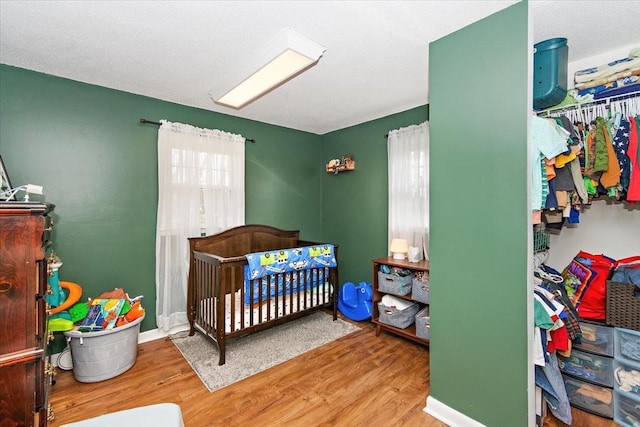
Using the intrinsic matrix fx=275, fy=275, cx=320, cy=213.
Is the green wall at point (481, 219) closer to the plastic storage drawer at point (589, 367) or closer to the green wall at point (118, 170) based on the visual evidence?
the plastic storage drawer at point (589, 367)

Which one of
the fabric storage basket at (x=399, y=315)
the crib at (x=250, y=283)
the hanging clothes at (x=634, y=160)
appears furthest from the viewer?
the fabric storage basket at (x=399, y=315)

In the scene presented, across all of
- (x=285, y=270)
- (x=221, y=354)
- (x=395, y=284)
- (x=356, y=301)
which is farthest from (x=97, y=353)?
(x=395, y=284)

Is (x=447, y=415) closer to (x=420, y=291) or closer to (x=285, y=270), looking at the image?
(x=420, y=291)

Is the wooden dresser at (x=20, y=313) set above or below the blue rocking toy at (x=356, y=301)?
above

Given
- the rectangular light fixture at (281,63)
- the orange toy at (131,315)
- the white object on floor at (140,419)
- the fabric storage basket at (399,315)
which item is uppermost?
the rectangular light fixture at (281,63)

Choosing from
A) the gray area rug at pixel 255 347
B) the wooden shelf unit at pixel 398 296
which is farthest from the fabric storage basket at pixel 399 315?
the gray area rug at pixel 255 347

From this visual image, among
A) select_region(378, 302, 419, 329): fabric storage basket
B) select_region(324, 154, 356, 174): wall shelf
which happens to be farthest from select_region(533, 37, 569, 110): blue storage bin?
select_region(324, 154, 356, 174): wall shelf

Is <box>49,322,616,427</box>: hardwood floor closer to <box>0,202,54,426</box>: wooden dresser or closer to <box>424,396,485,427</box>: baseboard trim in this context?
<box>424,396,485,427</box>: baseboard trim

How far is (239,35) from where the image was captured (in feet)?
5.72

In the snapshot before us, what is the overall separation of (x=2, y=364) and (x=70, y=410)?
118cm

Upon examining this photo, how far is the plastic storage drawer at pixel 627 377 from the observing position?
5.16ft

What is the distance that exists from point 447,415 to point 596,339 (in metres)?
1.04

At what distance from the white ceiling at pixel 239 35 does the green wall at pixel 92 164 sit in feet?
0.57

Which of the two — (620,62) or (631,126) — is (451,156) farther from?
(620,62)
